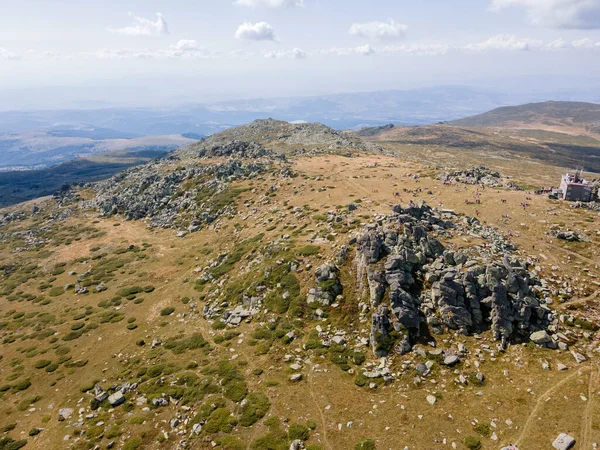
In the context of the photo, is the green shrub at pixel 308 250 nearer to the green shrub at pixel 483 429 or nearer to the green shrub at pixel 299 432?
the green shrub at pixel 299 432

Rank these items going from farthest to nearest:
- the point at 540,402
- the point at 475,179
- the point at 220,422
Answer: the point at 475,179 → the point at 220,422 → the point at 540,402

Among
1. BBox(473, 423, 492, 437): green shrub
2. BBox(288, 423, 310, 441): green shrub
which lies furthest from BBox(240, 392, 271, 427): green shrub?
BBox(473, 423, 492, 437): green shrub

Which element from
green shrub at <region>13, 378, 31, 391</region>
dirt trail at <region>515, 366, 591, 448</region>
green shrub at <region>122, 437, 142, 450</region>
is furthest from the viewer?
green shrub at <region>13, 378, 31, 391</region>

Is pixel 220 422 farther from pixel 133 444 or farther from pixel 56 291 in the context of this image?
pixel 56 291

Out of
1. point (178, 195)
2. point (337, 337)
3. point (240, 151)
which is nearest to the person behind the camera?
point (337, 337)

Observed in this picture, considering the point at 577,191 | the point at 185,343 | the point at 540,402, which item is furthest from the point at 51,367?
the point at 577,191

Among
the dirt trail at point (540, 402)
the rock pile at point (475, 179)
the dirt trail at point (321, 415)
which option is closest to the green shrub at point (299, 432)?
the dirt trail at point (321, 415)

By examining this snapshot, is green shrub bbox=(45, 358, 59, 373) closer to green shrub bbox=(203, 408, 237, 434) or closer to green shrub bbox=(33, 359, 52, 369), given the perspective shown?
green shrub bbox=(33, 359, 52, 369)

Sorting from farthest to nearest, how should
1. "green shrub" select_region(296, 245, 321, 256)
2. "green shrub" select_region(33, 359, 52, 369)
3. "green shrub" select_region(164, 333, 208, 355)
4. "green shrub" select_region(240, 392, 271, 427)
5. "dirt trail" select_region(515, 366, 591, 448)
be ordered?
"green shrub" select_region(296, 245, 321, 256)
"green shrub" select_region(33, 359, 52, 369)
"green shrub" select_region(164, 333, 208, 355)
"green shrub" select_region(240, 392, 271, 427)
"dirt trail" select_region(515, 366, 591, 448)

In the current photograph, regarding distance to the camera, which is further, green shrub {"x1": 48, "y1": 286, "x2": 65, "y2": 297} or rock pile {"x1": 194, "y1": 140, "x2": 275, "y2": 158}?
A: rock pile {"x1": 194, "y1": 140, "x2": 275, "y2": 158}
